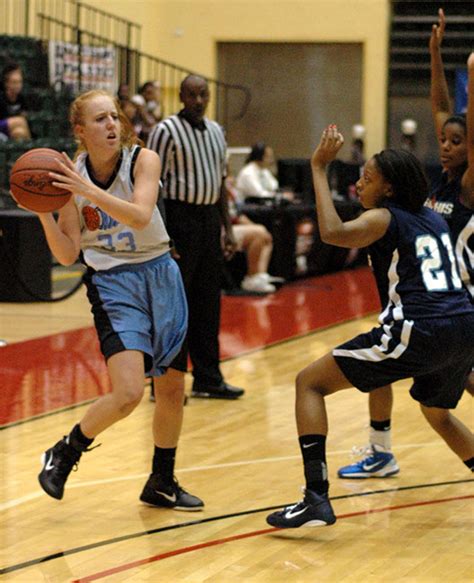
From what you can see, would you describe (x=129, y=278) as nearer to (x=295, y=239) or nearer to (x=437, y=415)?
(x=437, y=415)

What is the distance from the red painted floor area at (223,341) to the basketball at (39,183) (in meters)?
2.18

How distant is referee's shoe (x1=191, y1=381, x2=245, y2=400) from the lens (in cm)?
732

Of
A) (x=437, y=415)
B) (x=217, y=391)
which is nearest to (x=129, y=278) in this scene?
(x=437, y=415)

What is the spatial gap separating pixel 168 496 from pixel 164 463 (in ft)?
0.46

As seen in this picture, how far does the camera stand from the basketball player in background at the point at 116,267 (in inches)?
179

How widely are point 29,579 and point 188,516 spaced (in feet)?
3.19

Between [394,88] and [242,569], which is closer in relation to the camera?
[242,569]

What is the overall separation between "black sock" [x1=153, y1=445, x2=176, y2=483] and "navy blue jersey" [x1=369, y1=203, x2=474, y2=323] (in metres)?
1.09

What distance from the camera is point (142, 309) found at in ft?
15.4

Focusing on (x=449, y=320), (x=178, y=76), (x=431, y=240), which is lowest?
(x=449, y=320)

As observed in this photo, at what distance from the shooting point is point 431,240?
15.0 feet

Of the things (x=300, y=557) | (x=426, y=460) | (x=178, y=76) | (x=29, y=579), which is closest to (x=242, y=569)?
(x=300, y=557)

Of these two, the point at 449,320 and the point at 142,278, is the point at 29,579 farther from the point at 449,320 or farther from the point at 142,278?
the point at 449,320

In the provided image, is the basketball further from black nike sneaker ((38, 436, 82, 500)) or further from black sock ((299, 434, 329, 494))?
black sock ((299, 434, 329, 494))
